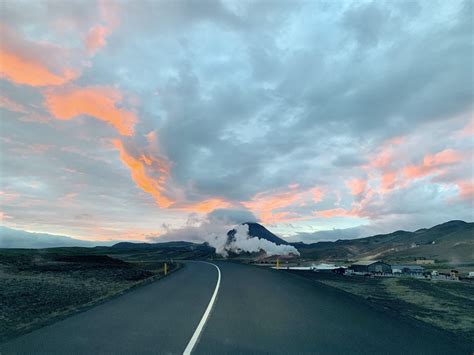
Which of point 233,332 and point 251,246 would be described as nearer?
point 233,332

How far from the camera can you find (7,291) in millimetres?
18219

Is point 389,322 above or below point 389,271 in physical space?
below

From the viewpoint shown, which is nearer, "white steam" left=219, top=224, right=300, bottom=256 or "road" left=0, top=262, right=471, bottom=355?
"road" left=0, top=262, right=471, bottom=355

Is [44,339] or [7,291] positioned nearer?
[44,339]

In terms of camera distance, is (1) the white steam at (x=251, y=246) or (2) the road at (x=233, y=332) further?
(1) the white steam at (x=251, y=246)

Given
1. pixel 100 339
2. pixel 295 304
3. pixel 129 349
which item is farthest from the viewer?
pixel 295 304

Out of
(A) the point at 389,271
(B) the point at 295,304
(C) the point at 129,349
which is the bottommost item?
(C) the point at 129,349

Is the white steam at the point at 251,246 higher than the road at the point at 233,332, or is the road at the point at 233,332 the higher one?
the white steam at the point at 251,246

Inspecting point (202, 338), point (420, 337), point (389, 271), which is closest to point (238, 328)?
point (202, 338)

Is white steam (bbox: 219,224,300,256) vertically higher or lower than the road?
higher

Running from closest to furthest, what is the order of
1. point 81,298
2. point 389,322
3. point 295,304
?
point 389,322, point 295,304, point 81,298

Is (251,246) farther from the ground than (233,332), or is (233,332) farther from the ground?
(251,246)

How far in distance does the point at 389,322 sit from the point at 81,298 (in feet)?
46.3

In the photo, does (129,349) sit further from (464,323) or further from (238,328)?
(464,323)
